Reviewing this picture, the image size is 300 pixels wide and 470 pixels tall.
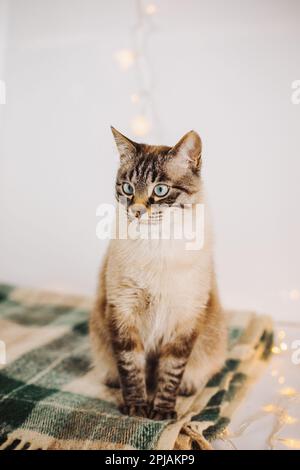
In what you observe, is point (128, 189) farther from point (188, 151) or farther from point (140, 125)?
point (140, 125)

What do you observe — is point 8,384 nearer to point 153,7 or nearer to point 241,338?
point 241,338

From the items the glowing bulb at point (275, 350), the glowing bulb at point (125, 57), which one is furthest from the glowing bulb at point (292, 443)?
the glowing bulb at point (125, 57)

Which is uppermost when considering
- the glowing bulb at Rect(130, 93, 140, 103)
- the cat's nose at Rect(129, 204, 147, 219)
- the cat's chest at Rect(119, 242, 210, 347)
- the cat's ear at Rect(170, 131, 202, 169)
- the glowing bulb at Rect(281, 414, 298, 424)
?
the glowing bulb at Rect(130, 93, 140, 103)

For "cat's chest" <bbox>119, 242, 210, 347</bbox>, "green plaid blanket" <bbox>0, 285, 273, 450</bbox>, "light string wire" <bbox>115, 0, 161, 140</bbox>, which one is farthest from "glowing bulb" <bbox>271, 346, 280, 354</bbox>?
"light string wire" <bbox>115, 0, 161, 140</bbox>

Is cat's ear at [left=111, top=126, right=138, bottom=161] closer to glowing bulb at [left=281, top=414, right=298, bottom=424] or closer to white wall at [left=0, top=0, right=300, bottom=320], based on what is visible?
white wall at [left=0, top=0, right=300, bottom=320]

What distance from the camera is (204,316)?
1.02 m

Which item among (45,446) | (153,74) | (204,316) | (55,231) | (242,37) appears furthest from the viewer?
(55,231)

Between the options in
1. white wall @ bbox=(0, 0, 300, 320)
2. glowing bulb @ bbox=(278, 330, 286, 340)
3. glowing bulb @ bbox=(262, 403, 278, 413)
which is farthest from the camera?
glowing bulb @ bbox=(278, 330, 286, 340)

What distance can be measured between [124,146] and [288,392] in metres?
0.68

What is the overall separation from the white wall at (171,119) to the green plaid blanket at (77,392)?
194mm

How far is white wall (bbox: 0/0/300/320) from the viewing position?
3.87ft

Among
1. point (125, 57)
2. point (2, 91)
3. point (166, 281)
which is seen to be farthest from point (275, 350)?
point (2, 91)

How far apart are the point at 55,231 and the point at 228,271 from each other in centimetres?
60

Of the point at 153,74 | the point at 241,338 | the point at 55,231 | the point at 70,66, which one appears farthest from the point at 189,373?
the point at 70,66
